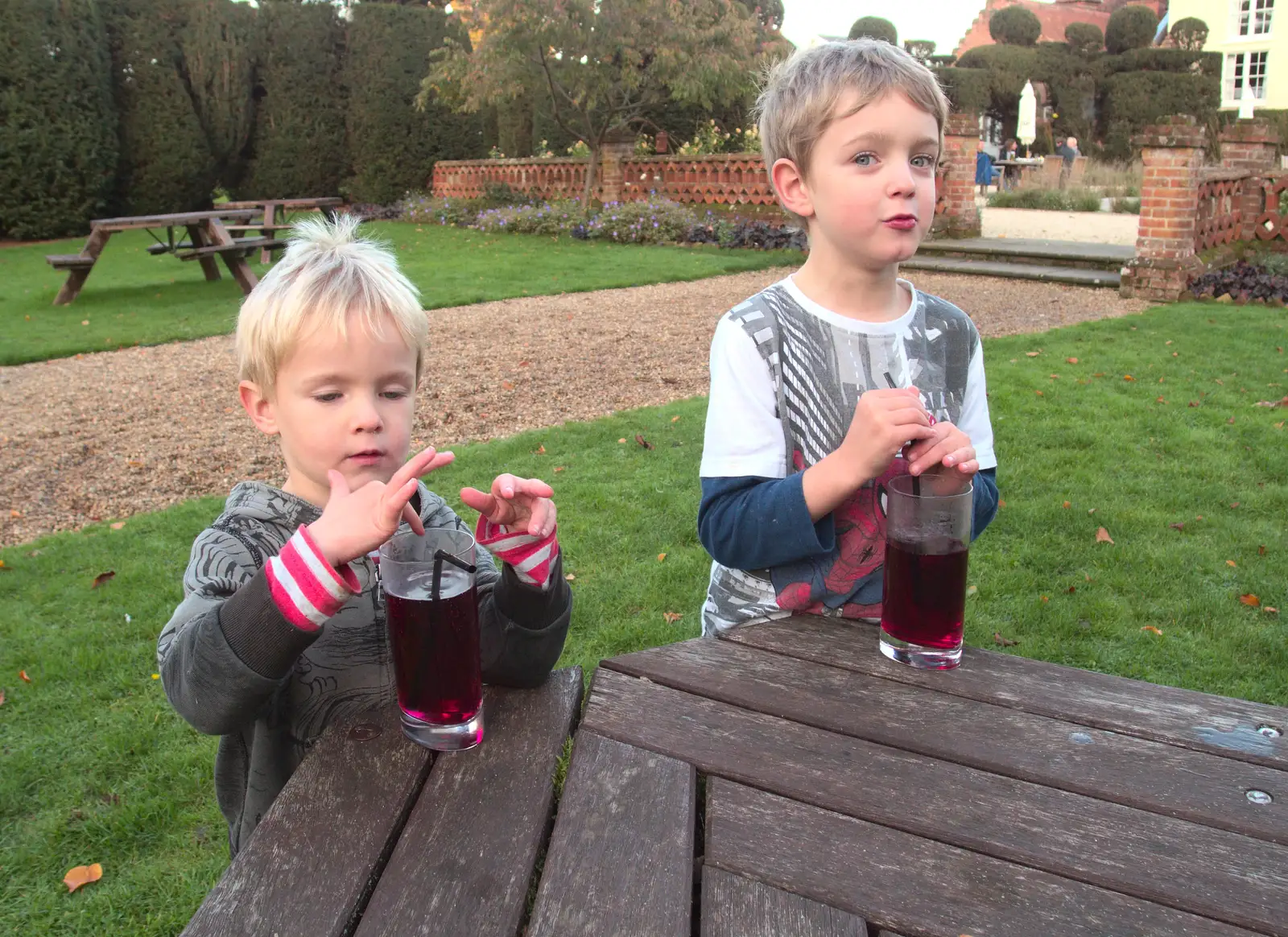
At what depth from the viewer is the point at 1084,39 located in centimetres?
3017

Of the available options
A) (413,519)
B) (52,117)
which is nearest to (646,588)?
(413,519)

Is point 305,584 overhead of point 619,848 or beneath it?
overhead

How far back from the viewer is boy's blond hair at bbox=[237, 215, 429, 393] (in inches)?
57.6

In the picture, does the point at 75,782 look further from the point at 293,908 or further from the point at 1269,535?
the point at 1269,535

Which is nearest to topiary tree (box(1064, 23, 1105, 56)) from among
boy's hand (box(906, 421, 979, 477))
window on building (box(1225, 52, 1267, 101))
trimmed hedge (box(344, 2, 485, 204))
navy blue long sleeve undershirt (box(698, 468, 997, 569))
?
window on building (box(1225, 52, 1267, 101))

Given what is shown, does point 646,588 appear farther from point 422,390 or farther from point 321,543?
point 422,390

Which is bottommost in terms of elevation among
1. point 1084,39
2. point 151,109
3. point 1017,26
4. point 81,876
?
Result: point 81,876

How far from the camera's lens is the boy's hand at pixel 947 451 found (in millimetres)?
1390

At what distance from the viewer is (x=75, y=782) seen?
9.08 ft

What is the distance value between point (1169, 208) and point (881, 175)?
882 centimetres

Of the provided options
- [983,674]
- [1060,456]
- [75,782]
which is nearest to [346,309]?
[983,674]

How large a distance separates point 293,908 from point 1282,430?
5575 millimetres

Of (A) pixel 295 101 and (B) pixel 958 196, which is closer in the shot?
(B) pixel 958 196

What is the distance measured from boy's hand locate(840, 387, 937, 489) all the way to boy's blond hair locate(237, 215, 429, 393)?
67 cm
